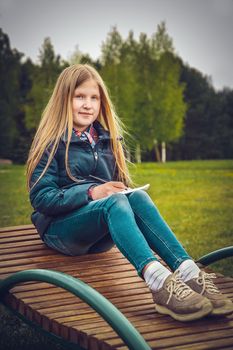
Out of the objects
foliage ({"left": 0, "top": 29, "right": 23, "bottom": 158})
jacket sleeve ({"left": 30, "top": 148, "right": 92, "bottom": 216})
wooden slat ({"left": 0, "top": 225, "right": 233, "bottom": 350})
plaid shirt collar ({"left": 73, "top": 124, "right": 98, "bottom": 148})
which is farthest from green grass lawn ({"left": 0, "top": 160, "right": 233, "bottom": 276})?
foliage ({"left": 0, "top": 29, "right": 23, "bottom": 158})

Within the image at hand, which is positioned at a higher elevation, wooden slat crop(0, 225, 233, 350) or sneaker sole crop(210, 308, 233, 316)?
sneaker sole crop(210, 308, 233, 316)

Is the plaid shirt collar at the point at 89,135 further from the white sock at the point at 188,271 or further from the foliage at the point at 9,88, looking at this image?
the foliage at the point at 9,88

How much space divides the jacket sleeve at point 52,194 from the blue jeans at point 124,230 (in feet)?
0.19

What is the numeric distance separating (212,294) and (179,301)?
18 centimetres

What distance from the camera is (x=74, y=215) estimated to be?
3.24 metres

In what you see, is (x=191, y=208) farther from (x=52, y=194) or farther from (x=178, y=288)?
(x=178, y=288)

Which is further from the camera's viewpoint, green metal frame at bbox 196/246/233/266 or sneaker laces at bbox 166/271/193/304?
green metal frame at bbox 196/246/233/266

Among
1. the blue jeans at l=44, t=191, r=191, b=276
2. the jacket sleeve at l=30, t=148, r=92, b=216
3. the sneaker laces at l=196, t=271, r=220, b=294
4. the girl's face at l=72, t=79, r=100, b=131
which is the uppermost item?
the girl's face at l=72, t=79, r=100, b=131

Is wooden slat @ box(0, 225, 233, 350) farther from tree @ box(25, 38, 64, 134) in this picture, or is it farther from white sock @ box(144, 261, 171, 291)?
tree @ box(25, 38, 64, 134)

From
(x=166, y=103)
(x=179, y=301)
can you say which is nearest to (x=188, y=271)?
(x=179, y=301)

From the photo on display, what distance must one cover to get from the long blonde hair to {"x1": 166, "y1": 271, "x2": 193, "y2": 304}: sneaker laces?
3.47ft

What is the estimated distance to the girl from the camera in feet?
8.91

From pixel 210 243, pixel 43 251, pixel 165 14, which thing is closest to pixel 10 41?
pixel 165 14

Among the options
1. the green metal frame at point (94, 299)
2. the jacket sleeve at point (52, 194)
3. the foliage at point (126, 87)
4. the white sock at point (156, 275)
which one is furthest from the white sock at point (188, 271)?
the foliage at point (126, 87)
